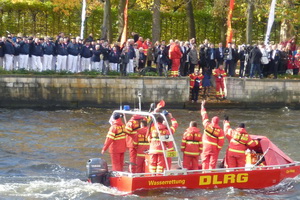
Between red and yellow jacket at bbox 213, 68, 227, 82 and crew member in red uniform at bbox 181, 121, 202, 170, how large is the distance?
537 inches

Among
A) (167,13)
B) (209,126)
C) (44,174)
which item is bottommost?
(44,174)

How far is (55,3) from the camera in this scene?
38094 mm

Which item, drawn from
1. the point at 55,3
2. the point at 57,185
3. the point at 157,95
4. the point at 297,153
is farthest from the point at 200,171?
the point at 55,3

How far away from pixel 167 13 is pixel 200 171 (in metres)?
25.7

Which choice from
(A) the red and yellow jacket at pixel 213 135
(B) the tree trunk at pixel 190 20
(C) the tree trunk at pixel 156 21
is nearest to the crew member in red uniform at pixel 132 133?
(A) the red and yellow jacket at pixel 213 135

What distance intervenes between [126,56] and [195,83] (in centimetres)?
337

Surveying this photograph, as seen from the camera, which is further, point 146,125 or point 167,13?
point 167,13

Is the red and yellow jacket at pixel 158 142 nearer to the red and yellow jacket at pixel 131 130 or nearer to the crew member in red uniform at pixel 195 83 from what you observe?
the red and yellow jacket at pixel 131 130

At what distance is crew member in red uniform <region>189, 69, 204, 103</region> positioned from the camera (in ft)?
101

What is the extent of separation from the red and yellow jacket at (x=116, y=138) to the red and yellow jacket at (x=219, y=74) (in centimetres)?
1425

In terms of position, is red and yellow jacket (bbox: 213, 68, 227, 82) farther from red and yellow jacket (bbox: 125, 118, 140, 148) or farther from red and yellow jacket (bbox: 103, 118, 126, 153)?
red and yellow jacket (bbox: 103, 118, 126, 153)

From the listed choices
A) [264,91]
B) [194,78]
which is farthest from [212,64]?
[264,91]

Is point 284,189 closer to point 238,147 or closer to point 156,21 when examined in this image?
point 238,147

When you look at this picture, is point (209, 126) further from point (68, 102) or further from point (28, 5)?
point (28, 5)
